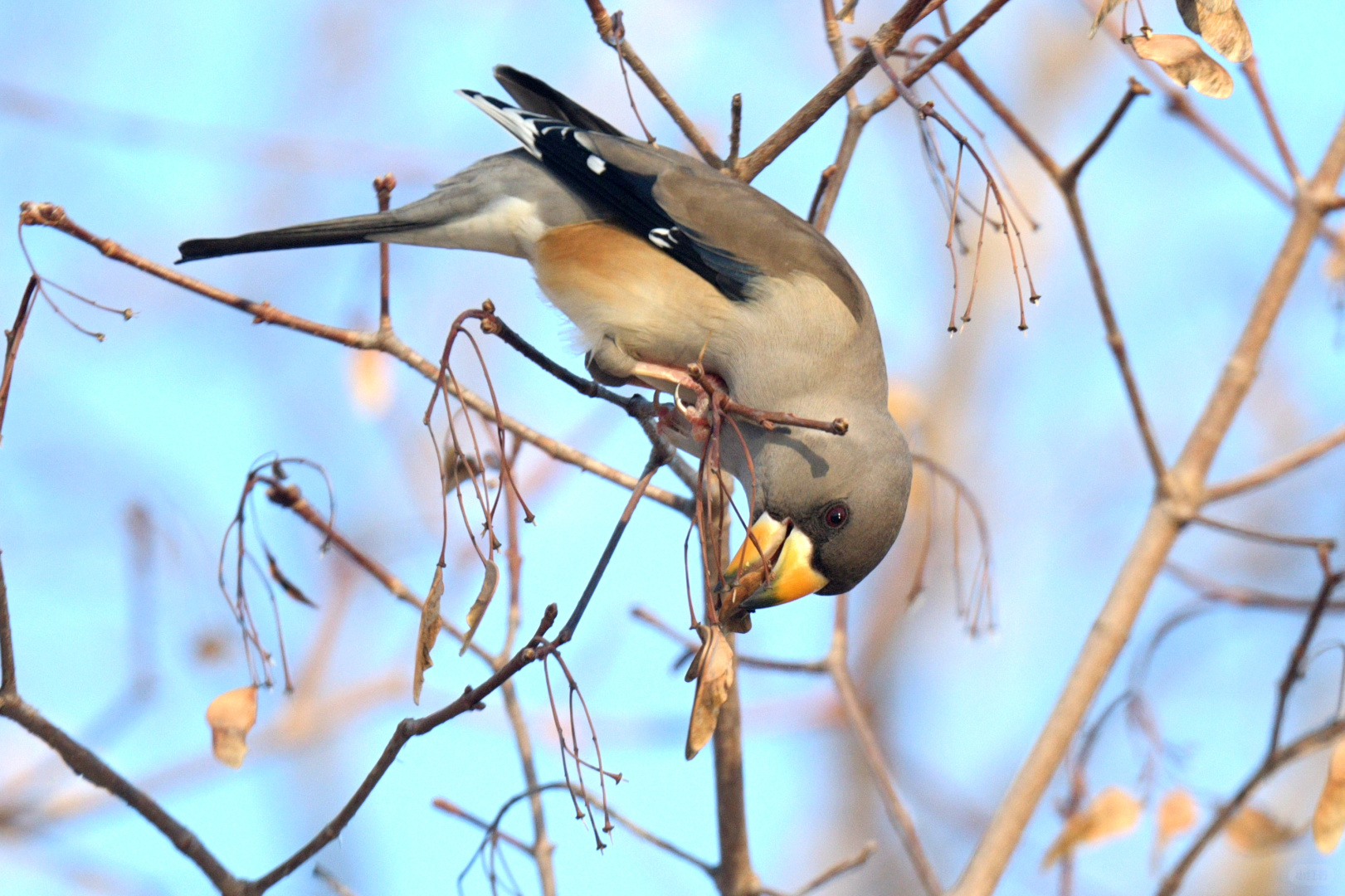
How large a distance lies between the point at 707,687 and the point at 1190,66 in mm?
1560

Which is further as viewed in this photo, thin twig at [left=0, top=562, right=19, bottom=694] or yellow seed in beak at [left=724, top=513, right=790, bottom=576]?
yellow seed in beak at [left=724, top=513, right=790, bottom=576]

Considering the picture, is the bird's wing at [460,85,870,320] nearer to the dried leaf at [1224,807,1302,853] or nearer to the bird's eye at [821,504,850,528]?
the bird's eye at [821,504,850,528]

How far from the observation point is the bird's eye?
3.26 m

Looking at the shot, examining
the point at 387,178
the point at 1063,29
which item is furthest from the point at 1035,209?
the point at 387,178

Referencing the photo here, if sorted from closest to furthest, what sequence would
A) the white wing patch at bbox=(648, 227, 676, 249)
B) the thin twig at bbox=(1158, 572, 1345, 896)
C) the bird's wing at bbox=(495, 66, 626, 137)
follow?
the thin twig at bbox=(1158, 572, 1345, 896) < the white wing patch at bbox=(648, 227, 676, 249) < the bird's wing at bbox=(495, 66, 626, 137)

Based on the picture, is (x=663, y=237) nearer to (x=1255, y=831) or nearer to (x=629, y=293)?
(x=629, y=293)

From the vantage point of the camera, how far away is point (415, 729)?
2.25m

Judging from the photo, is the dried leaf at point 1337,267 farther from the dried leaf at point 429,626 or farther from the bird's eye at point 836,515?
the dried leaf at point 429,626

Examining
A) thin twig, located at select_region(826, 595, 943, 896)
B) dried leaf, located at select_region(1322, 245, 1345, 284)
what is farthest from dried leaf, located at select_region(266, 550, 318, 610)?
dried leaf, located at select_region(1322, 245, 1345, 284)

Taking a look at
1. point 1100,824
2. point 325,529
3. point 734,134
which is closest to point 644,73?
point 734,134

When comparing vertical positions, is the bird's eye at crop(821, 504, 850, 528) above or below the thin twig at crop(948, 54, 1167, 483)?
below

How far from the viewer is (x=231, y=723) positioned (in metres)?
2.66

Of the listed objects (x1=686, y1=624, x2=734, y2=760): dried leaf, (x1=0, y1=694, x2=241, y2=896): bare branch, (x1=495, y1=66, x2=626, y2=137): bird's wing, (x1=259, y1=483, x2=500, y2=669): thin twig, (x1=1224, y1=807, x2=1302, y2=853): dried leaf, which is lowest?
(x1=0, y1=694, x2=241, y2=896): bare branch

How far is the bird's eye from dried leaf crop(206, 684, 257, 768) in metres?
1.55
